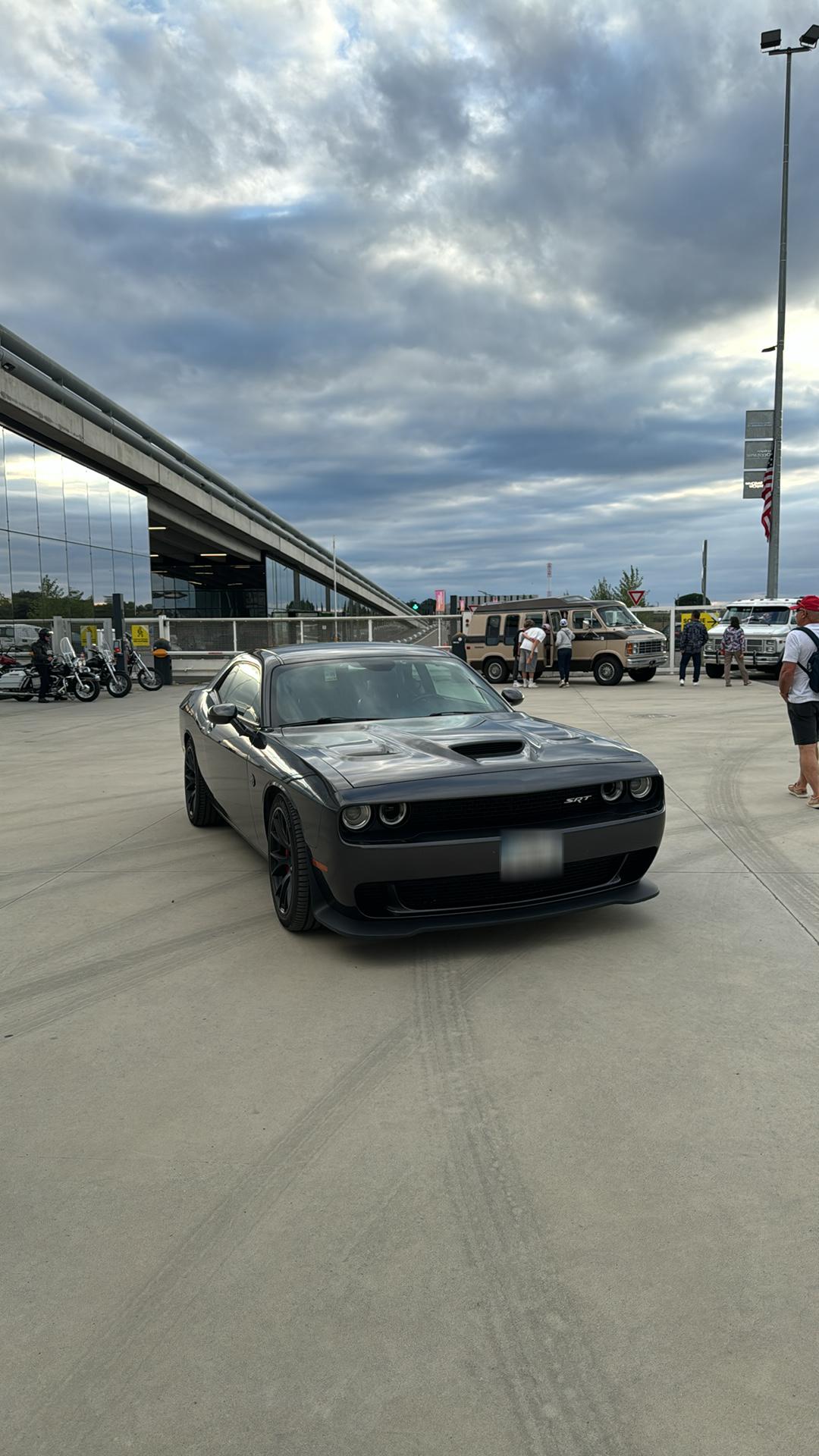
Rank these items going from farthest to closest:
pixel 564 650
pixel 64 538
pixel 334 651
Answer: pixel 64 538, pixel 564 650, pixel 334 651

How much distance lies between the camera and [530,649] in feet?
74.1

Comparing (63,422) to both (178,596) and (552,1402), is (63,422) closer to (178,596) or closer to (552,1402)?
(552,1402)

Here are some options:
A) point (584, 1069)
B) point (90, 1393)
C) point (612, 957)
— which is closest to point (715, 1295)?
point (584, 1069)

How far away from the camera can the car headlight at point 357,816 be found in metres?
4.06

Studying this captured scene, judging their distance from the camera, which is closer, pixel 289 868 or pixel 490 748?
pixel 289 868

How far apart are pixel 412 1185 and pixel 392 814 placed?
1765 millimetres

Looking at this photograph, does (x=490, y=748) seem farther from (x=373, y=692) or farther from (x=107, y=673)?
(x=107, y=673)

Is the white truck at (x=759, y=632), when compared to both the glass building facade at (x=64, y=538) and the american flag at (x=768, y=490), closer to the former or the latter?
the american flag at (x=768, y=490)

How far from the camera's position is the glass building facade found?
82.7 feet

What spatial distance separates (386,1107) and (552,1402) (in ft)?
3.89

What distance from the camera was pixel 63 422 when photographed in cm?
2636

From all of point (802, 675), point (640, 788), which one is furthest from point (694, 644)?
point (640, 788)

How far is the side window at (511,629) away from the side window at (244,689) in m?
18.2

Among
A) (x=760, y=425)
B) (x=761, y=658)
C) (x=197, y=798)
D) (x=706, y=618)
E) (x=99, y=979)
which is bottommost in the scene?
(x=99, y=979)
